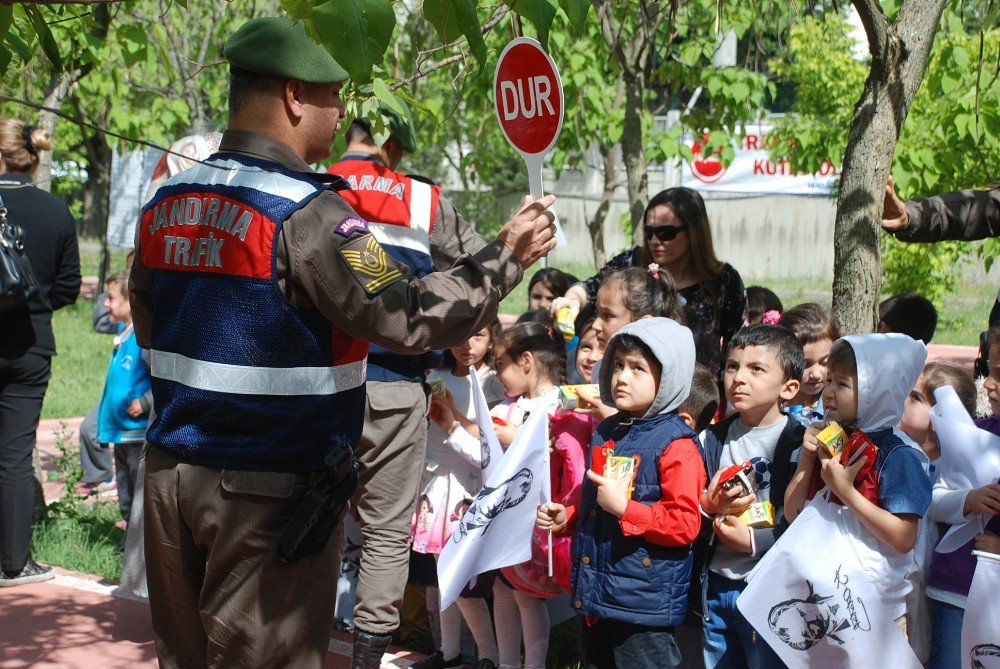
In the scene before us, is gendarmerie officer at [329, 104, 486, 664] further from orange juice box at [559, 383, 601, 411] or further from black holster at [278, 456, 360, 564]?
black holster at [278, 456, 360, 564]

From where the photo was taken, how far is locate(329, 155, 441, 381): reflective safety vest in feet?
14.9

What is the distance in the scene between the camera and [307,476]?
2861 millimetres

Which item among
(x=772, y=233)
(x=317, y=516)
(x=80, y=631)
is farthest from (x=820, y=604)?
(x=772, y=233)

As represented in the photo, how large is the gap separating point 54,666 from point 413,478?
5.72 feet

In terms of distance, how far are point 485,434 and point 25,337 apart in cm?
251

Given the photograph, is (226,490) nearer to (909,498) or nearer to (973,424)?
(909,498)

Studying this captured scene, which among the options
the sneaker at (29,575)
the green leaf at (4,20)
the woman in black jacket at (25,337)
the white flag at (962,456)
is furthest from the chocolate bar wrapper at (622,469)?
the sneaker at (29,575)

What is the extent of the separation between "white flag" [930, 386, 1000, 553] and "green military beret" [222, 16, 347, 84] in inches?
→ 86.3

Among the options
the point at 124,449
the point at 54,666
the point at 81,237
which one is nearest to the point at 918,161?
the point at 124,449

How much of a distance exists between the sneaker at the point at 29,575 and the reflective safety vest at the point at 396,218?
8.35 ft

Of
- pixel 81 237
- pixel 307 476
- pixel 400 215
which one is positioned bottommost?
pixel 81 237

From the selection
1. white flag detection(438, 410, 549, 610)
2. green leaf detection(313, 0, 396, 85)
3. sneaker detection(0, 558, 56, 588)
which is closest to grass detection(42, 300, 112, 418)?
sneaker detection(0, 558, 56, 588)

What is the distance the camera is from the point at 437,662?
4.90 meters

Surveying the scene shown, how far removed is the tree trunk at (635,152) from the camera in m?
7.24
